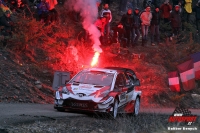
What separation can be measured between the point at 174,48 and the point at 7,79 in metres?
11.9

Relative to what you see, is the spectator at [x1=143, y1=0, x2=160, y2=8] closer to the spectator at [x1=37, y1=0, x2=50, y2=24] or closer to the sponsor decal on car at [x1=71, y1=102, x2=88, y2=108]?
the spectator at [x1=37, y1=0, x2=50, y2=24]

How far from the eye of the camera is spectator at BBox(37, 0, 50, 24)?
2603cm

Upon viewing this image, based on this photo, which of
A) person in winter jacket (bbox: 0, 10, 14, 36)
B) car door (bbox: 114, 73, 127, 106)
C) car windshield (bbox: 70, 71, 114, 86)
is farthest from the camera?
person in winter jacket (bbox: 0, 10, 14, 36)

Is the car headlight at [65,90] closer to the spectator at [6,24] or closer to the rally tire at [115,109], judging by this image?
the rally tire at [115,109]

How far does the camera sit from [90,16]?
27.9m

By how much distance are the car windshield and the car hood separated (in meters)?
0.44

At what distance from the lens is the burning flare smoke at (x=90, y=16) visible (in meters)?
26.8

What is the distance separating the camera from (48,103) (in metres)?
21.0

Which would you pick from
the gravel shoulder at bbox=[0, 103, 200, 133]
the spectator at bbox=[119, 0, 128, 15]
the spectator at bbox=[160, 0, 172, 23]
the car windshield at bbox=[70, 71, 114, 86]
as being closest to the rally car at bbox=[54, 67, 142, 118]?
the car windshield at bbox=[70, 71, 114, 86]

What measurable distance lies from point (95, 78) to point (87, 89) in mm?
1081

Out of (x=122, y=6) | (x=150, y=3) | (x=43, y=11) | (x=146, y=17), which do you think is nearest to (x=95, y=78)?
(x=43, y=11)

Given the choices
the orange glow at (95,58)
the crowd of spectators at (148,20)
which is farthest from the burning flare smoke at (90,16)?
the crowd of spectators at (148,20)

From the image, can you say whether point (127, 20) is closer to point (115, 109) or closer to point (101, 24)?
point (101, 24)

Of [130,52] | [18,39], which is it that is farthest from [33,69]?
[130,52]
